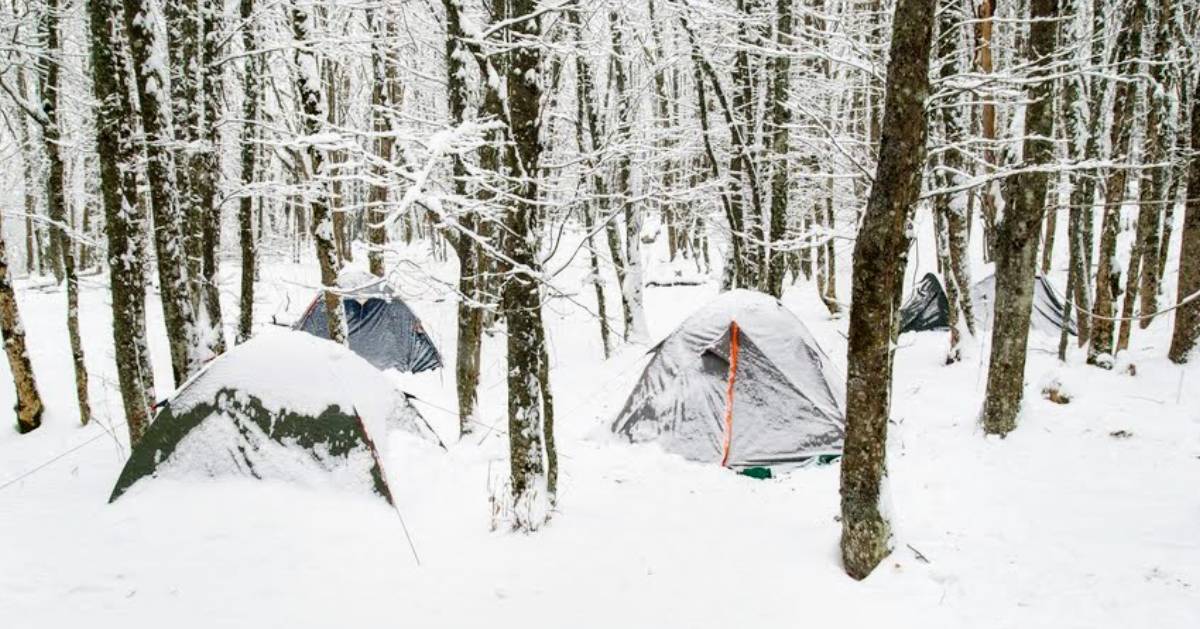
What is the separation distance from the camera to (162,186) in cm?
620

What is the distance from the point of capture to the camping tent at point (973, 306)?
42.5 feet

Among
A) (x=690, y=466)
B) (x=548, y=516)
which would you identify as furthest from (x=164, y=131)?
(x=690, y=466)

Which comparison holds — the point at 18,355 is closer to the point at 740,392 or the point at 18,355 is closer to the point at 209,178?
the point at 209,178

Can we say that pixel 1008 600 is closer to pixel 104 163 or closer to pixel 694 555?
pixel 694 555

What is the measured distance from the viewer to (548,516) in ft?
16.1

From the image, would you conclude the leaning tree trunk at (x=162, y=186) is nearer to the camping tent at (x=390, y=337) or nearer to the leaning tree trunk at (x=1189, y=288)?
the camping tent at (x=390, y=337)

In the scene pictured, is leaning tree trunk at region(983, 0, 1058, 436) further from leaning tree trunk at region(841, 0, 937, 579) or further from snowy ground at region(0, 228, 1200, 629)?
leaning tree trunk at region(841, 0, 937, 579)

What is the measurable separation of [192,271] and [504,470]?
227 inches

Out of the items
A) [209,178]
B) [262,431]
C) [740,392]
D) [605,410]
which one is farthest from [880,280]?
[209,178]

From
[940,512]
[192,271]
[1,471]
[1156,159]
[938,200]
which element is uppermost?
[1156,159]

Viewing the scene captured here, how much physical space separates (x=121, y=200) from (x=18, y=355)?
3.93m

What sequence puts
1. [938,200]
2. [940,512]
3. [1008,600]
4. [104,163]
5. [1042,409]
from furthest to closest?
[938,200] < [1042,409] < [104,163] < [940,512] < [1008,600]

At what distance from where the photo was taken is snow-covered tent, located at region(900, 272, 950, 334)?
13.5 m

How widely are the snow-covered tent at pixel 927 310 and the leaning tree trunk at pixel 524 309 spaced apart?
11235 millimetres
